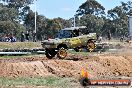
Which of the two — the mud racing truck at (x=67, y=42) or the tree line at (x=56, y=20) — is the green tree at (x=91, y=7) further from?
the mud racing truck at (x=67, y=42)

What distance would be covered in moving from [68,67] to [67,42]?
403 cm

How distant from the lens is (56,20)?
269ft

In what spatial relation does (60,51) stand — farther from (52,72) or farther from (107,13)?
(107,13)

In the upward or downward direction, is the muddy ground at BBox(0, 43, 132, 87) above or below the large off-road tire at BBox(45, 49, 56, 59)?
below

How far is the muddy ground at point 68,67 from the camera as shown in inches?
721

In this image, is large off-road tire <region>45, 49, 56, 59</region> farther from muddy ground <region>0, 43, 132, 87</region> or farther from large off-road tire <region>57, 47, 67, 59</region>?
muddy ground <region>0, 43, 132, 87</region>

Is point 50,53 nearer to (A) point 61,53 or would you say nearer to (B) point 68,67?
(A) point 61,53

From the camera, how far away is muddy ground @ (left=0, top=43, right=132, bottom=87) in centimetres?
1831

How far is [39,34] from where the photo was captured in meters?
81.8

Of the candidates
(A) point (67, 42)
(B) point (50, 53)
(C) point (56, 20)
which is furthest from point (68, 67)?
(C) point (56, 20)

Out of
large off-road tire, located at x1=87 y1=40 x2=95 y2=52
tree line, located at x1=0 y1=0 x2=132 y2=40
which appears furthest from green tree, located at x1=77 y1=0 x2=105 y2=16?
large off-road tire, located at x1=87 y1=40 x2=95 y2=52

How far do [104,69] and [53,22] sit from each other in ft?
198

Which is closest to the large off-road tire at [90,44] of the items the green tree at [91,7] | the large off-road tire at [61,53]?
the large off-road tire at [61,53]

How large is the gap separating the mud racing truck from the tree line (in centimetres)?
4992
